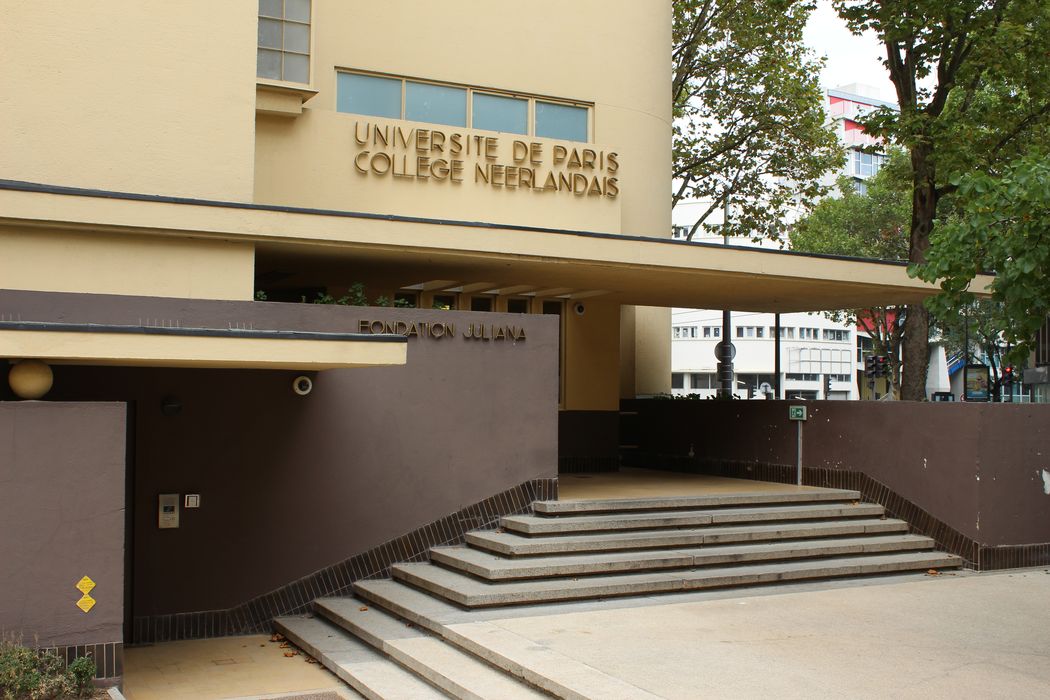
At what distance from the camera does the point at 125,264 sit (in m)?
11.3

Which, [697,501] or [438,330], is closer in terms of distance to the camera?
[438,330]

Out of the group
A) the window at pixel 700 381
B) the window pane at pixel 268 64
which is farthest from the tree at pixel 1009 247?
Result: the window at pixel 700 381

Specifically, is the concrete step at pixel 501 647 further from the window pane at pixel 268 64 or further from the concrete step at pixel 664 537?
the window pane at pixel 268 64

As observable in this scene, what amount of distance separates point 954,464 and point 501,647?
7416mm

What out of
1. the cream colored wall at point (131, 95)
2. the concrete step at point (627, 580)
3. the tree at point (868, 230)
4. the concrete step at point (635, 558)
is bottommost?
the concrete step at point (627, 580)

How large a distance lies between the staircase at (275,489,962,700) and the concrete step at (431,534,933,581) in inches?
0.6

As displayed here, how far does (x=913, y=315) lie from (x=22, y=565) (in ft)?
55.5

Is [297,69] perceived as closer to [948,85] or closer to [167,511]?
[167,511]

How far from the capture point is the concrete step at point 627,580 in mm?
10312

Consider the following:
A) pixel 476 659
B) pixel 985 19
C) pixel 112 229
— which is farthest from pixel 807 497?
pixel 985 19

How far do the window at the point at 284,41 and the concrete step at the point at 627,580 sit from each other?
22.3 ft

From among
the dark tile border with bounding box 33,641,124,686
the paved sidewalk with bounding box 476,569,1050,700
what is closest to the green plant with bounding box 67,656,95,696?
the dark tile border with bounding box 33,641,124,686

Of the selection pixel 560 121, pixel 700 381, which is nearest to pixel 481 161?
pixel 560 121

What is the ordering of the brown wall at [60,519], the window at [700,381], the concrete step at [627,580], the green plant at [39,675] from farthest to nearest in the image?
the window at [700,381], the concrete step at [627,580], the brown wall at [60,519], the green plant at [39,675]
